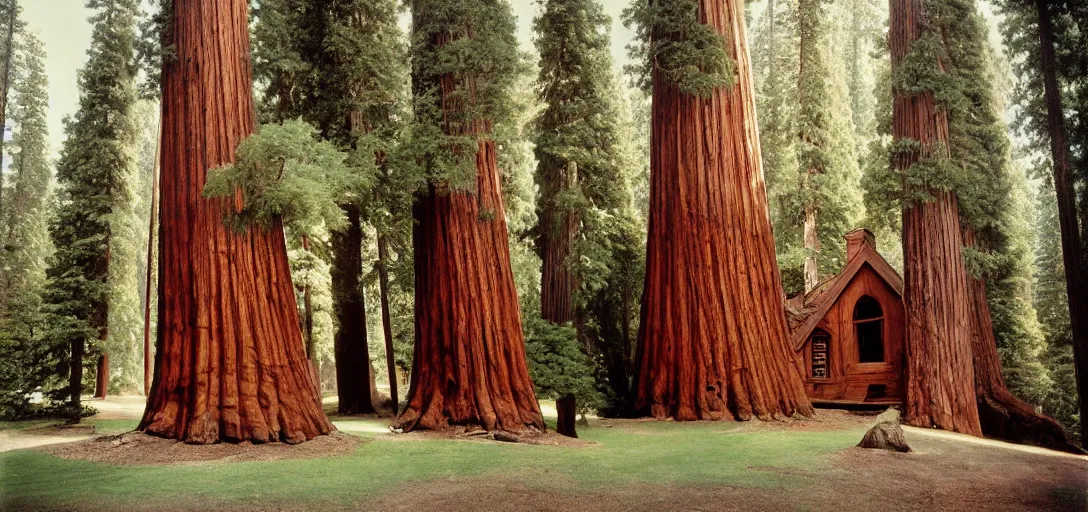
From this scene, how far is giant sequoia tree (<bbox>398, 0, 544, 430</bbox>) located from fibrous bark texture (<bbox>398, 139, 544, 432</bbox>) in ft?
0.04

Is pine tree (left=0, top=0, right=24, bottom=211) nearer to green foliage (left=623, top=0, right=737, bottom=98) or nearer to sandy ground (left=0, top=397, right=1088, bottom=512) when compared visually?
sandy ground (left=0, top=397, right=1088, bottom=512)

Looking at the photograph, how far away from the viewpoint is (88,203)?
13.9 metres

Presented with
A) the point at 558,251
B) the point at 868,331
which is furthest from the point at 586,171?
the point at 868,331

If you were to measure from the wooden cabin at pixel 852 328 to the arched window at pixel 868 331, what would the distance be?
21 mm

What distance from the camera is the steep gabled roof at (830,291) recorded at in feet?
47.2

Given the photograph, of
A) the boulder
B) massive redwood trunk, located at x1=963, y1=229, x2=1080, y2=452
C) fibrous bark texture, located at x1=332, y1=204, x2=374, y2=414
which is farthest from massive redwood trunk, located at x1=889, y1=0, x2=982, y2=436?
fibrous bark texture, located at x1=332, y1=204, x2=374, y2=414

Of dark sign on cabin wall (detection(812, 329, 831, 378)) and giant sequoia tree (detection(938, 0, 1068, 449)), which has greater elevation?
giant sequoia tree (detection(938, 0, 1068, 449))

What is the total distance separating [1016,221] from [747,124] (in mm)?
6313

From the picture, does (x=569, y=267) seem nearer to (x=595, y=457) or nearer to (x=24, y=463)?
(x=595, y=457)

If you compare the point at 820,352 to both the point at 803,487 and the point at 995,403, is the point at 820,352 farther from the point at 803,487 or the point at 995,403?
the point at 803,487

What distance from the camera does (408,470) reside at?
6375 millimetres

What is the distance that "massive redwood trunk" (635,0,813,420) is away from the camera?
11258 millimetres

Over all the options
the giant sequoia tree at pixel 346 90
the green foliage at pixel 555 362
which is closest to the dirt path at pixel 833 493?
the green foliage at pixel 555 362

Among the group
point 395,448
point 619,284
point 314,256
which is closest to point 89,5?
point 395,448
